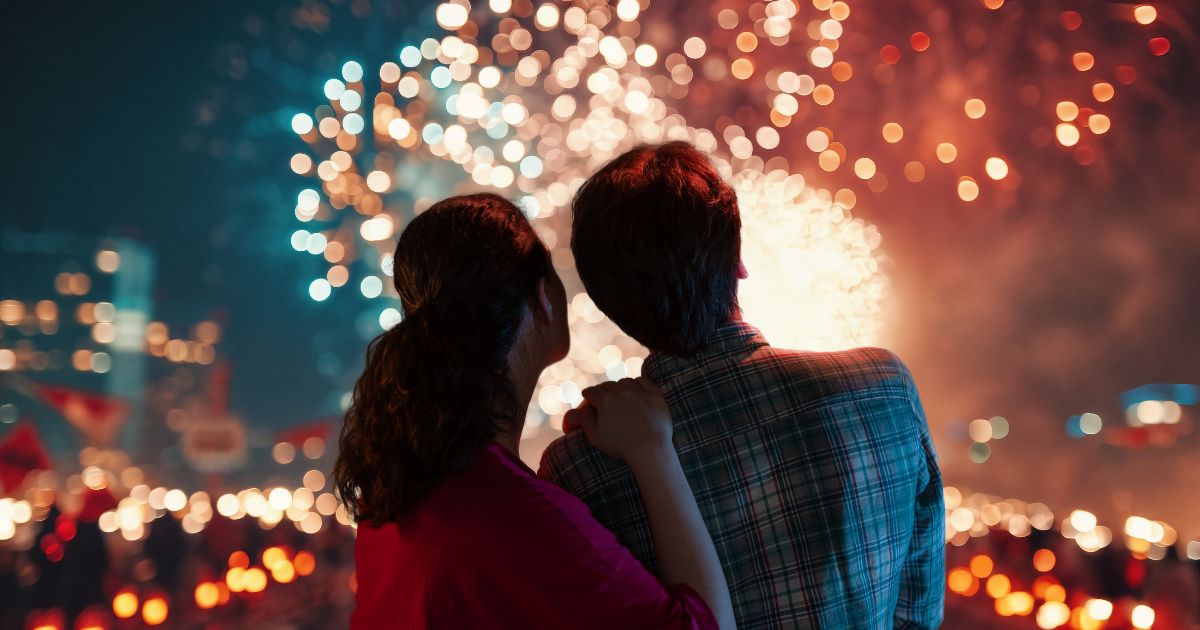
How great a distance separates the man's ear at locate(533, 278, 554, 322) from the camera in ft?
3.66

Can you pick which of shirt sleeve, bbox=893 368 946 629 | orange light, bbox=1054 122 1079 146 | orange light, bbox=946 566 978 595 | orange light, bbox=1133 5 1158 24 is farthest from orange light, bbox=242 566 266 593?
orange light, bbox=1133 5 1158 24

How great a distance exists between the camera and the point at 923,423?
1133 mm

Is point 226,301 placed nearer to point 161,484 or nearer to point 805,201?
point 161,484

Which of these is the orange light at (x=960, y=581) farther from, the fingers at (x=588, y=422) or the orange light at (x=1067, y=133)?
the fingers at (x=588, y=422)

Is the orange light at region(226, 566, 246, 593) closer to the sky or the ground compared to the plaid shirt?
closer to the ground

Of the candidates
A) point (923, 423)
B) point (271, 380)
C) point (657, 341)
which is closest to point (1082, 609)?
point (923, 423)

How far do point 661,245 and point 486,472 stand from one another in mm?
329

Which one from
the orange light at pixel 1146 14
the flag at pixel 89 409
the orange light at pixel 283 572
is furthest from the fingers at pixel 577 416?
the flag at pixel 89 409

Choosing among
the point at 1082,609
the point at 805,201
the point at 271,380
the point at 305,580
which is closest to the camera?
the point at 1082,609

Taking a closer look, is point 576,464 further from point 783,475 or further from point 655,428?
point 783,475

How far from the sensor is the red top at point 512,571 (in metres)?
0.90

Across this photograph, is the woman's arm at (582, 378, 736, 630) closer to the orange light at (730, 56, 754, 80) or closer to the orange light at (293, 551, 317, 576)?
the orange light at (293, 551, 317, 576)

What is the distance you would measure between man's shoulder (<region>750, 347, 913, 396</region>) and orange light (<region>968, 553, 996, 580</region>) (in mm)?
3263

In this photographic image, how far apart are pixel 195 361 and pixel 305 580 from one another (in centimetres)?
227
